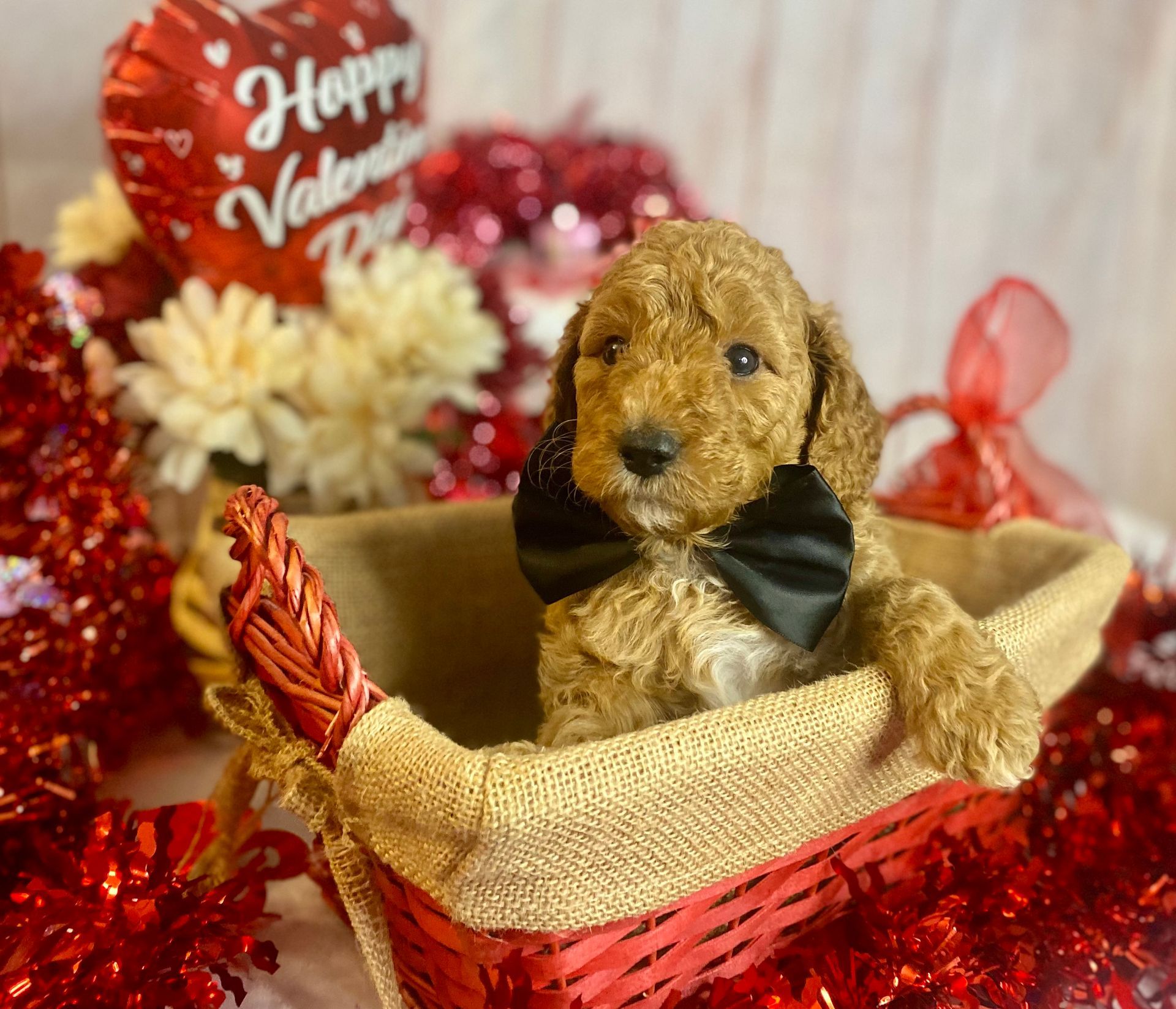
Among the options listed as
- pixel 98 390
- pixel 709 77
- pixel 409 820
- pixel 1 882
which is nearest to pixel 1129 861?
pixel 409 820

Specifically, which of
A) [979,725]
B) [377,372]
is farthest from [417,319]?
[979,725]

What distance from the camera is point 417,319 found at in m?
1.47

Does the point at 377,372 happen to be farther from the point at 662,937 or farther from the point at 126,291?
the point at 662,937

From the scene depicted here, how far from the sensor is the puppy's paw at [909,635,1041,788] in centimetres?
77

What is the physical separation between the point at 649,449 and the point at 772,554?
16 centimetres

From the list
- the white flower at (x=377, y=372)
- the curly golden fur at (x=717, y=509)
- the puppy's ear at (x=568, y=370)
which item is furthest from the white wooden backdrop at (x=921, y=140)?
the curly golden fur at (x=717, y=509)

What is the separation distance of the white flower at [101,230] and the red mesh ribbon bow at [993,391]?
1.23 m

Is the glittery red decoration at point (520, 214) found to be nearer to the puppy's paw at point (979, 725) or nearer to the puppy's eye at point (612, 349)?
the puppy's eye at point (612, 349)

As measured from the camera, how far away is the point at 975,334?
1.54 metres

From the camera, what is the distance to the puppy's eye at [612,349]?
90 centimetres

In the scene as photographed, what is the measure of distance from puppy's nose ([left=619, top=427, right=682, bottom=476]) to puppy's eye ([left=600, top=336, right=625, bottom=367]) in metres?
0.13

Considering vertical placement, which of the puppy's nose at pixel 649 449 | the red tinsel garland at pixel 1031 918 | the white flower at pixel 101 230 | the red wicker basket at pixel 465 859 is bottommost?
the red tinsel garland at pixel 1031 918

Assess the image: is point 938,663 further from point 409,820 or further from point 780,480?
point 409,820

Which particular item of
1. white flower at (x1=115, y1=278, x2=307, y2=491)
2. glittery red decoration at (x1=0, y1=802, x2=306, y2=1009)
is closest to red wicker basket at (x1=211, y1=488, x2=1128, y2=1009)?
glittery red decoration at (x1=0, y1=802, x2=306, y2=1009)
